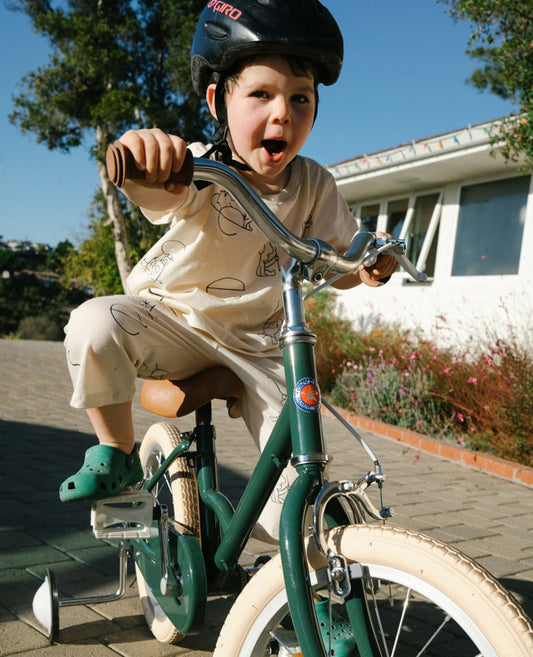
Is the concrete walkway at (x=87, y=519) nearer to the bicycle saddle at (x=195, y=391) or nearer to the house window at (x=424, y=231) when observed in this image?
the bicycle saddle at (x=195, y=391)

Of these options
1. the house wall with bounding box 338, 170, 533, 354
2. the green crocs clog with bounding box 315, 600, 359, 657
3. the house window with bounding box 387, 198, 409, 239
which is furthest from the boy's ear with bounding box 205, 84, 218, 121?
the house window with bounding box 387, 198, 409, 239

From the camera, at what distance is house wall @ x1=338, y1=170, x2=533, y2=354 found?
32.9 ft

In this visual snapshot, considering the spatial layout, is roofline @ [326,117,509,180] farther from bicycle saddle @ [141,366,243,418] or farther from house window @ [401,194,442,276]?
bicycle saddle @ [141,366,243,418]

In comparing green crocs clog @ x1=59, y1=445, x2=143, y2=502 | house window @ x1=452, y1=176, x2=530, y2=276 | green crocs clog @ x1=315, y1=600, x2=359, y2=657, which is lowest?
green crocs clog @ x1=315, y1=600, x2=359, y2=657

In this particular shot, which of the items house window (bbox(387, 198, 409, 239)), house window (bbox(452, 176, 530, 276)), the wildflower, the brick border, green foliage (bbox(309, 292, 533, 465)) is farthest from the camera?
house window (bbox(387, 198, 409, 239))

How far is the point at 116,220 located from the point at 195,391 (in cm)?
1801

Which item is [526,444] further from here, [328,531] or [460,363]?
[328,531]

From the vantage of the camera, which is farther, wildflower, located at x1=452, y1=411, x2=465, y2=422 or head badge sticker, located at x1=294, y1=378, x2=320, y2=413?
wildflower, located at x1=452, y1=411, x2=465, y2=422

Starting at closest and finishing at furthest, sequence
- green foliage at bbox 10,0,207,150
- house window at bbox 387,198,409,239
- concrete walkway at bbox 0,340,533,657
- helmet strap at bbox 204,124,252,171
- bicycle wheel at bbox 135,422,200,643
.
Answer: helmet strap at bbox 204,124,252,171
bicycle wheel at bbox 135,422,200,643
concrete walkway at bbox 0,340,533,657
house window at bbox 387,198,409,239
green foliage at bbox 10,0,207,150

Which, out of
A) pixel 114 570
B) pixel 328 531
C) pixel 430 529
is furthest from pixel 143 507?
pixel 430 529

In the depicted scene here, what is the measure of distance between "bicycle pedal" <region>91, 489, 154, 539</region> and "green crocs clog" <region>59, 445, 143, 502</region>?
Answer: 11cm

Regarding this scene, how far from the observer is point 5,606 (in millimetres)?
2398

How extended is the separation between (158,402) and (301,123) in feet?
2.95

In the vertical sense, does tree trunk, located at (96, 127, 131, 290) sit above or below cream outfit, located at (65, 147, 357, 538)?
above
